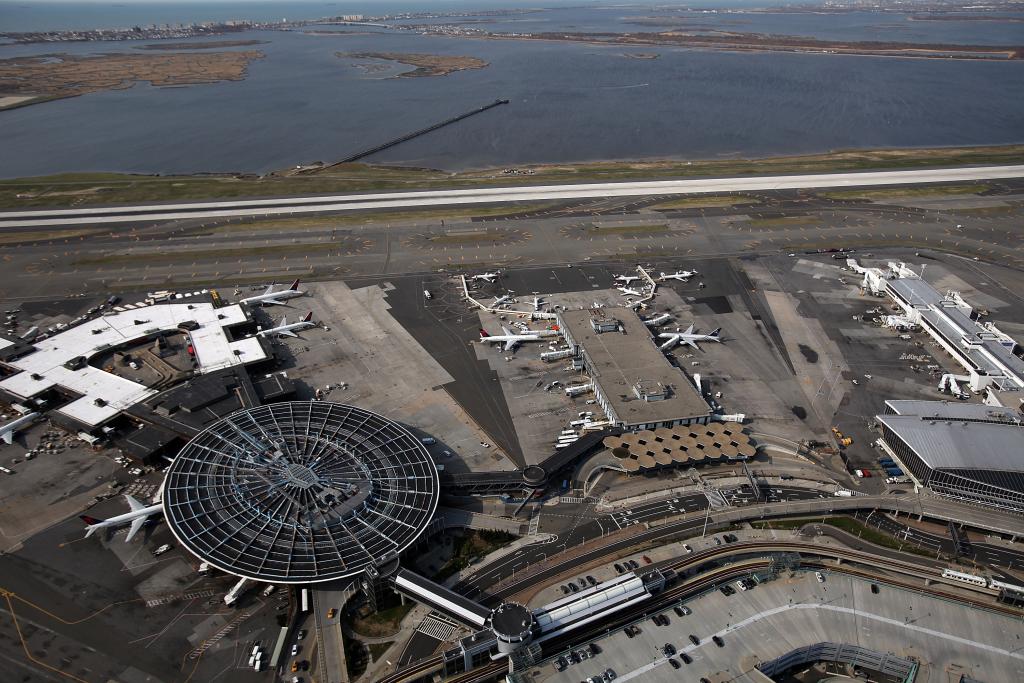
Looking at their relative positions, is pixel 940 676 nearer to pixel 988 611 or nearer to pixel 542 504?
pixel 988 611

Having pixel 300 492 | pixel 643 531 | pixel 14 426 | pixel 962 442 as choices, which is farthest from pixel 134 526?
pixel 962 442

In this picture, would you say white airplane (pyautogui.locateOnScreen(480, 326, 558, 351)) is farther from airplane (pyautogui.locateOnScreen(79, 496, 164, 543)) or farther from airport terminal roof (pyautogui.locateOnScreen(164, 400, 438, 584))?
airplane (pyautogui.locateOnScreen(79, 496, 164, 543))

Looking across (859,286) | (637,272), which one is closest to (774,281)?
(859,286)

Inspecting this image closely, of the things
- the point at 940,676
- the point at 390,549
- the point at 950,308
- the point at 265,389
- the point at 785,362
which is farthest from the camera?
the point at 950,308

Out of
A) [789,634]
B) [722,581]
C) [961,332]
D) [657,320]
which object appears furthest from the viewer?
[657,320]

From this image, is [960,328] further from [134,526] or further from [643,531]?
[134,526]

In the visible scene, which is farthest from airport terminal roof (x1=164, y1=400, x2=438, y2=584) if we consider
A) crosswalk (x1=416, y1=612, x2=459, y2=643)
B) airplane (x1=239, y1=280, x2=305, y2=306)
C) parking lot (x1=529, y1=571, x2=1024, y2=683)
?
airplane (x1=239, y1=280, x2=305, y2=306)
